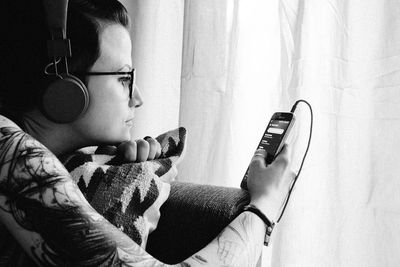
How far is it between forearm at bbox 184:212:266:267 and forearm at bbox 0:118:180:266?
0.25 ft

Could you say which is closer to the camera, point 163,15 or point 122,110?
point 122,110

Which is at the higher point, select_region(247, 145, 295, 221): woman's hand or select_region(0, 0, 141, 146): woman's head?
select_region(0, 0, 141, 146): woman's head

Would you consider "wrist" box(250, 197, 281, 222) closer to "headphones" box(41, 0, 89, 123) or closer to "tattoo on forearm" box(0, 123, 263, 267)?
"tattoo on forearm" box(0, 123, 263, 267)

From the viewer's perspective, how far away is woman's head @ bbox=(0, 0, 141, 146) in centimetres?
78

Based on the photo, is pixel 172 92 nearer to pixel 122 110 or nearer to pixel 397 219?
pixel 122 110

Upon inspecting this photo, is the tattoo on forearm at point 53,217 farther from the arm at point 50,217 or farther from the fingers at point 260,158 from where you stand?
the fingers at point 260,158

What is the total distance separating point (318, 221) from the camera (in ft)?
3.58

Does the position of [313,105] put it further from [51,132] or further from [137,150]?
[51,132]

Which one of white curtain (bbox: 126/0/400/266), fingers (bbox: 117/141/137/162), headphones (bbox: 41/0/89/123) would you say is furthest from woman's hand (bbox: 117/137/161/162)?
white curtain (bbox: 126/0/400/266)

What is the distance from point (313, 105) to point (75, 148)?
557 millimetres

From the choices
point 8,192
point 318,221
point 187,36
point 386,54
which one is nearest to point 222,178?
point 318,221

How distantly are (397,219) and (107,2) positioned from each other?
73cm

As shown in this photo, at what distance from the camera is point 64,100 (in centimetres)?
76

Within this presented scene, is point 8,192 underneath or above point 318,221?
above
